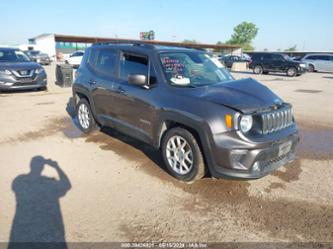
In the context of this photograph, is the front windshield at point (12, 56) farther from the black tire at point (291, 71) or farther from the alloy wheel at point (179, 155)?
the black tire at point (291, 71)

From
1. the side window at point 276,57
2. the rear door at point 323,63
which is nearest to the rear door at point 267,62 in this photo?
the side window at point 276,57

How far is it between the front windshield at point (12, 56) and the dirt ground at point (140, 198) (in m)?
7.28

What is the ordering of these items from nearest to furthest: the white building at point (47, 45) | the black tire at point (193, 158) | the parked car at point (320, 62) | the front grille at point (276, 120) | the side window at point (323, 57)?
1. the front grille at point (276, 120)
2. the black tire at point (193, 158)
3. the parked car at point (320, 62)
4. the side window at point (323, 57)
5. the white building at point (47, 45)

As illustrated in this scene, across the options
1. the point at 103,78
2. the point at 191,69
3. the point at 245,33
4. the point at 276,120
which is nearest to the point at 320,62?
the point at 191,69

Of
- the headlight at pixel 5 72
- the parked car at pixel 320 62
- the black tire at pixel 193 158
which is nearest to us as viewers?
the black tire at pixel 193 158

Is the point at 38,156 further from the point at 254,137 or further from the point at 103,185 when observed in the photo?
the point at 254,137

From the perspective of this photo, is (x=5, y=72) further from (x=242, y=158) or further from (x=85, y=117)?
(x=242, y=158)

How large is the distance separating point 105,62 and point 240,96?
280cm

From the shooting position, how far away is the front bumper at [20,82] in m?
10.9

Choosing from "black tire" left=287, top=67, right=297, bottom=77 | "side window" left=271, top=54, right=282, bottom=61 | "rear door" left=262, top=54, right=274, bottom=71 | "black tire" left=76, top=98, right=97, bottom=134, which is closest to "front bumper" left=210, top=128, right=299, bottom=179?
"black tire" left=76, top=98, right=97, bottom=134

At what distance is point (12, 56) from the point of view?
39.2ft

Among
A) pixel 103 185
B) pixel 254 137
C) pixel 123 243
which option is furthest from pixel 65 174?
pixel 254 137

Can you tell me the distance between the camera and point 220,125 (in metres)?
3.49

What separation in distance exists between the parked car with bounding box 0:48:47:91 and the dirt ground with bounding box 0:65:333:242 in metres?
6.07
